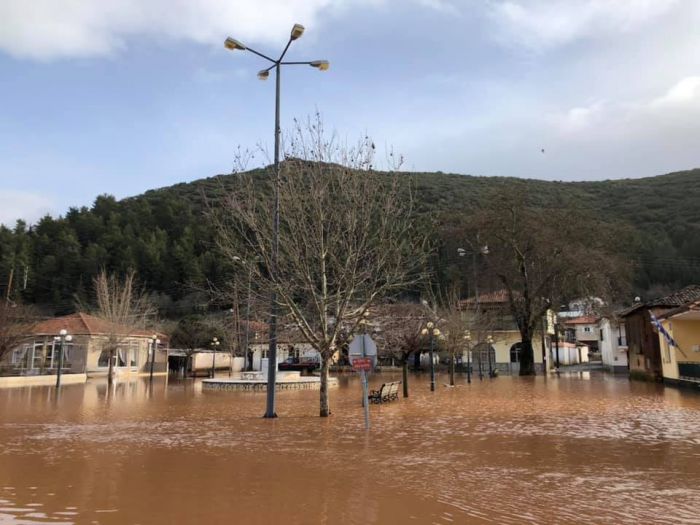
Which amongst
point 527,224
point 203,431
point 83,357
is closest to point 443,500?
point 203,431

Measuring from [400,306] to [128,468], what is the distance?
38.7m

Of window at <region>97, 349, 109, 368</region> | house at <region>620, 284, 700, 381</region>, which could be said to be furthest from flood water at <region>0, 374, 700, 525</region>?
window at <region>97, 349, 109, 368</region>

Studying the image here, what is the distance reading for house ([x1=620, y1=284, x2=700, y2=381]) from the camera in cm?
3209

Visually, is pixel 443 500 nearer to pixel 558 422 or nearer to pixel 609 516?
pixel 609 516

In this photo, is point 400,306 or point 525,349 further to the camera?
point 400,306

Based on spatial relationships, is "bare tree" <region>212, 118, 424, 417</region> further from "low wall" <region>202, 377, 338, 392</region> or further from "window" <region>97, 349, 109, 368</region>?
"window" <region>97, 349, 109, 368</region>

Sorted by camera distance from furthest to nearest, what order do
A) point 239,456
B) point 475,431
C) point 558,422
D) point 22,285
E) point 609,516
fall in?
point 22,285
point 558,422
point 475,431
point 239,456
point 609,516

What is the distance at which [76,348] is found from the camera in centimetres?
4428

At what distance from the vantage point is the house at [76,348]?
42.4 metres

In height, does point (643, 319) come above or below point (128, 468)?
above

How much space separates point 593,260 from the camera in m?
36.7

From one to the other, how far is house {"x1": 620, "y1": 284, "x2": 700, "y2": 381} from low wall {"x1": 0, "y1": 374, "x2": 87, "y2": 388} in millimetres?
35684

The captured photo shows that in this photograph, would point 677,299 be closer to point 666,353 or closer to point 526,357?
point 666,353

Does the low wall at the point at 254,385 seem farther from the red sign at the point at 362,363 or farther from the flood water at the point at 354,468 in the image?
the red sign at the point at 362,363
